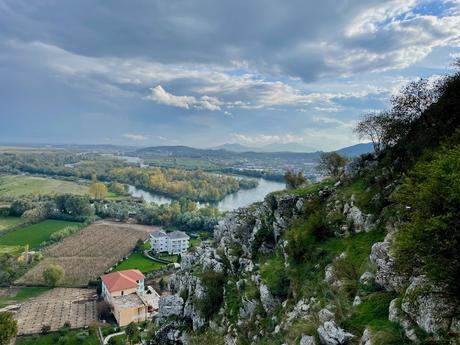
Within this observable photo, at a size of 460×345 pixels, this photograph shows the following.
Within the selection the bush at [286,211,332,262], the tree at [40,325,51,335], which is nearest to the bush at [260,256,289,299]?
the bush at [286,211,332,262]

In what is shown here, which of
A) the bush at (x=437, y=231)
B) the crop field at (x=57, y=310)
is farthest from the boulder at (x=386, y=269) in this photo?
the crop field at (x=57, y=310)

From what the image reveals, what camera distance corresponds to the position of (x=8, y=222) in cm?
8131

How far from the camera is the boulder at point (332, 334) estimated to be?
10.5 metres

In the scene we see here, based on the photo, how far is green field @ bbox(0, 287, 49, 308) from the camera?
150ft

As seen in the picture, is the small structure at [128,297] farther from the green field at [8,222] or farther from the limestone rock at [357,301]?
the green field at [8,222]

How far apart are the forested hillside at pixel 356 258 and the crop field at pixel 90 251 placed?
3207 centimetres

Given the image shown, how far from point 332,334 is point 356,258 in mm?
5320

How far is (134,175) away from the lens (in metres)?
162

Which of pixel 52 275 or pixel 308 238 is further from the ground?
pixel 308 238

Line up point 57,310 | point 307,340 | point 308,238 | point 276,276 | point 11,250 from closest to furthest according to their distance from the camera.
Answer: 1. point 307,340
2. point 276,276
3. point 308,238
4. point 57,310
5. point 11,250

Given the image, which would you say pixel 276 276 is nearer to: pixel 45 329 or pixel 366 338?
pixel 366 338

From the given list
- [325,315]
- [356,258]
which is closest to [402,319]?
[325,315]

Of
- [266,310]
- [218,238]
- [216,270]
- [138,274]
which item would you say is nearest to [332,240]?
[266,310]

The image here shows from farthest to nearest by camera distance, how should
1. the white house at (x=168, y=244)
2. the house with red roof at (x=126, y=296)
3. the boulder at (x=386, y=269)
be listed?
the white house at (x=168, y=244)
the house with red roof at (x=126, y=296)
the boulder at (x=386, y=269)
